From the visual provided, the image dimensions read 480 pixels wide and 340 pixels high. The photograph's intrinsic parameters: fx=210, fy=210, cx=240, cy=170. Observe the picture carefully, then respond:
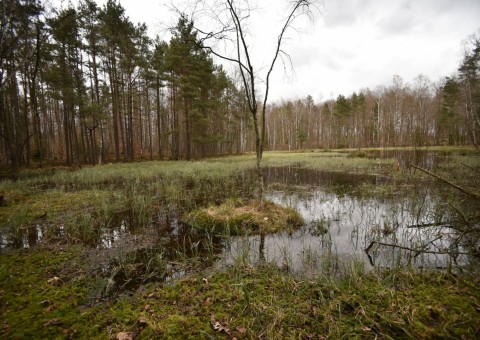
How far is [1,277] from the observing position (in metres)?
3.78

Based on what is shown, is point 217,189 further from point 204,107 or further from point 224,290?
point 204,107

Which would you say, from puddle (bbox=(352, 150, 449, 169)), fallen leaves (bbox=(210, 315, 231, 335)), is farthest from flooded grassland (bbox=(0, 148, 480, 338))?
puddle (bbox=(352, 150, 449, 169))

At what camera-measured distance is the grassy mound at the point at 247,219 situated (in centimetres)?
622

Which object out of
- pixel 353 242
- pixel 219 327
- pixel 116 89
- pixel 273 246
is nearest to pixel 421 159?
pixel 353 242

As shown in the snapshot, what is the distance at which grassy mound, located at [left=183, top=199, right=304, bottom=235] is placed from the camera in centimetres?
622

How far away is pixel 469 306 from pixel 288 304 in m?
2.33

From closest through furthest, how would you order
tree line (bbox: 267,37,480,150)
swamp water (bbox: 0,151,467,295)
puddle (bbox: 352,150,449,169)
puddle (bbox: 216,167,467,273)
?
swamp water (bbox: 0,151,467,295) < puddle (bbox: 216,167,467,273) < puddle (bbox: 352,150,449,169) < tree line (bbox: 267,37,480,150)

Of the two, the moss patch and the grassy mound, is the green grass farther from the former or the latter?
the grassy mound

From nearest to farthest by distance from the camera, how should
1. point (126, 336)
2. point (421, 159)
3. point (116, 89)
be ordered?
point (126, 336), point (421, 159), point (116, 89)

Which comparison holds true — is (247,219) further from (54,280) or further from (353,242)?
(54,280)

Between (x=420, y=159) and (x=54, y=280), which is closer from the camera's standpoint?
(x=54, y=280)

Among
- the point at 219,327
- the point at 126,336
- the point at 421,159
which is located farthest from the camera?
the point at 421,159

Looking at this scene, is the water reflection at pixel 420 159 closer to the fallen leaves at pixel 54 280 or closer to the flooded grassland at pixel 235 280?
the flooded grassland at pixel 235 280

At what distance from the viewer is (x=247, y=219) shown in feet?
21.5
